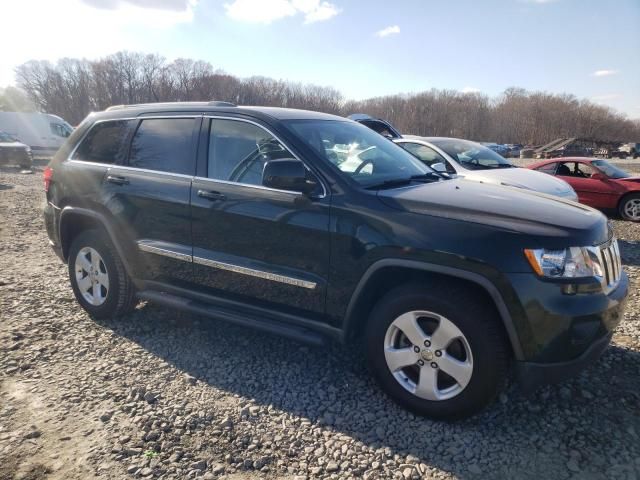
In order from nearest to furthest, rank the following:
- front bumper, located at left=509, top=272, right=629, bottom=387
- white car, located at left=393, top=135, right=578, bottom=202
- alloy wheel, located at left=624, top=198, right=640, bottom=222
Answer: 1. front bumper, located at left=509, top=272, right=629, bottom=387
2. white car, located at left=393, top=135, right=578, bottom=202
3. alloy wheel, located at left=624, top=198, right=640, bottom=222

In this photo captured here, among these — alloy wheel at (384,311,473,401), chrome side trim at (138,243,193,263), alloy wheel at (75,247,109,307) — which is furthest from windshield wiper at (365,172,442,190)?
alloy wheel at (75,247,109,307)

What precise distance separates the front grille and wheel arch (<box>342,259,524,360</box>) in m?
0.63

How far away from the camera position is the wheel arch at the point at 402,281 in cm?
241

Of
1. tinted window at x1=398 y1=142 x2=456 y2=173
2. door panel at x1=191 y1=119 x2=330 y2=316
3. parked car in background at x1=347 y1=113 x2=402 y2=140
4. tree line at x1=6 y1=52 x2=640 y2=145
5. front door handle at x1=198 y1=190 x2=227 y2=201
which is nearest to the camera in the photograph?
door panel at x1=191 y1=119 x2=330 y2=316

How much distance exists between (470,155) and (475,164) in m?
0.30

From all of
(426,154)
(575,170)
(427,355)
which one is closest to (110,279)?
(427,355)

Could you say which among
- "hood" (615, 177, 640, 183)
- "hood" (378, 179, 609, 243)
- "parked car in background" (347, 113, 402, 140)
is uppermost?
"parked car in background" (347, 113, 402, 140)

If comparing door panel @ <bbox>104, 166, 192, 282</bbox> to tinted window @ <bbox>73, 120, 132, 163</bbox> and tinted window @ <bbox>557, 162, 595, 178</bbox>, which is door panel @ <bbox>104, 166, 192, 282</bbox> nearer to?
tinted window @ <bbox>73, 120, 132, 163</bbox>

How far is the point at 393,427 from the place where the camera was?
2686 mm

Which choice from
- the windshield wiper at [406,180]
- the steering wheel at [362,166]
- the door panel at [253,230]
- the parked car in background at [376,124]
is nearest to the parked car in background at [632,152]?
the parked car in background at [376,124]

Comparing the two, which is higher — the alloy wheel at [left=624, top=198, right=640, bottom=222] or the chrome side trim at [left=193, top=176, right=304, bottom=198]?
the chrome side trim at [left=193, top=176, right=304, bottom=198]

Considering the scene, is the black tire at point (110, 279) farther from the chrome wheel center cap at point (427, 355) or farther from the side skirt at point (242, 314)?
the chrome wheel center cap at point (427, 355)

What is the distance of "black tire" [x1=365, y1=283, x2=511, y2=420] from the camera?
2475 millimetres

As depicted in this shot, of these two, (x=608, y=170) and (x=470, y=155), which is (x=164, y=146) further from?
(x=608, y=170)
